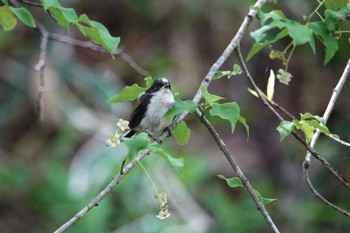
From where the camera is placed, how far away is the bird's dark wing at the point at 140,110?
311 cm

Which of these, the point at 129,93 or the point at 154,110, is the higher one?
the point at 129,93

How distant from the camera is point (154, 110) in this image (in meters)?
3.00

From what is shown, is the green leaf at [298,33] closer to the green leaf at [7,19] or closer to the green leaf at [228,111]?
the green leaf at [228,111]

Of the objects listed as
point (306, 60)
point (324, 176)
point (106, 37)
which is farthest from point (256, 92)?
point (306, 60)

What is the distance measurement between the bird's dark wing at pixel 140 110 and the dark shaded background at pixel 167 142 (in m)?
2.18

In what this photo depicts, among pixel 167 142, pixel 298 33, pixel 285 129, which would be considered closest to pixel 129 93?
pixel 285 129

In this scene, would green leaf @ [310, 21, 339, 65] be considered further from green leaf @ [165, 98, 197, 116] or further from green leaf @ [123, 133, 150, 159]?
green leaf @ [123, 133, 150, 159]

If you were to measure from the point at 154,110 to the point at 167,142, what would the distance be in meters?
3.13

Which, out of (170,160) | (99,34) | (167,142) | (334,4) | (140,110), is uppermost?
(99,34)

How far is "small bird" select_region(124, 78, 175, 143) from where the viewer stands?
9.51 ft

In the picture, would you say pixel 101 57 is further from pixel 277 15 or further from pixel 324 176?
pixel 277 15

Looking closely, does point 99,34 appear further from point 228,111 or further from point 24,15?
point 228,111

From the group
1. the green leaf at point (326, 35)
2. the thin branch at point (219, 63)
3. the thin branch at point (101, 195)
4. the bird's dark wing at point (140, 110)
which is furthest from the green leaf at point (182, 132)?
A: the green leaf at point (326, 35)

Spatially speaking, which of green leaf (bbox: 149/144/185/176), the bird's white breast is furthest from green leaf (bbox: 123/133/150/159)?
the bird's white breast
